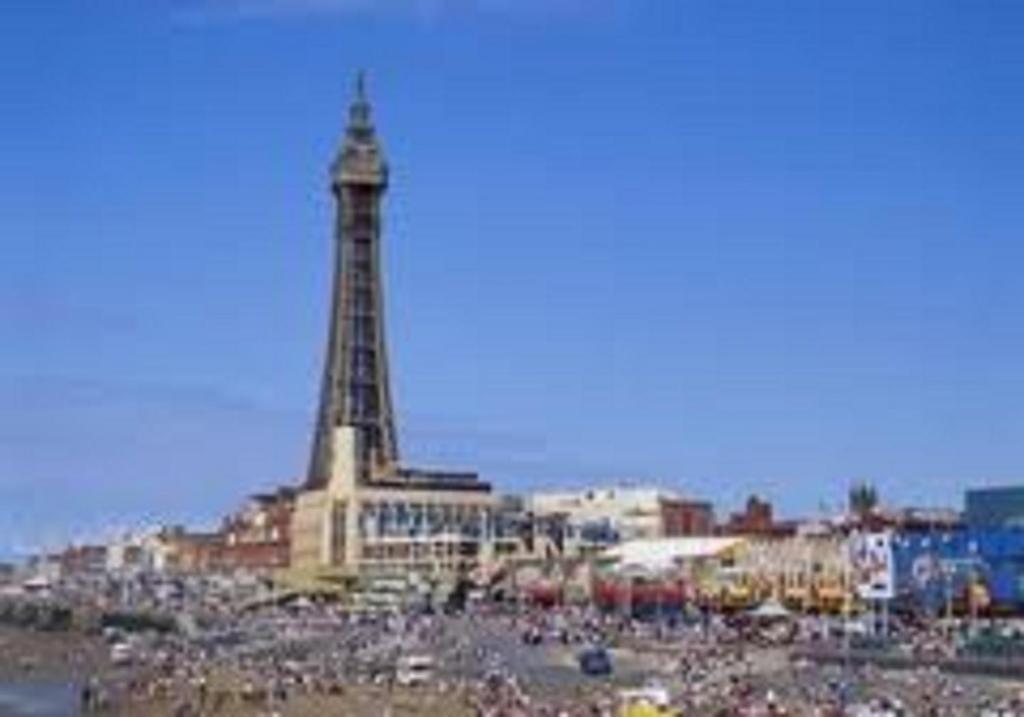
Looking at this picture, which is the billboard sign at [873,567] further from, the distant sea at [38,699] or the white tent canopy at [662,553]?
the distant sea at [38,699]

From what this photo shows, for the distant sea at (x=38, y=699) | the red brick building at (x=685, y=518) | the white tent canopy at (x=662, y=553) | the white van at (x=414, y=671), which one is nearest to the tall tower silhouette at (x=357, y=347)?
the red brick building at (x=685, y=518)

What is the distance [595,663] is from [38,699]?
24.6 m

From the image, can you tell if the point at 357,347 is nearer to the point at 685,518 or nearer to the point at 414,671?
the point at 685,518

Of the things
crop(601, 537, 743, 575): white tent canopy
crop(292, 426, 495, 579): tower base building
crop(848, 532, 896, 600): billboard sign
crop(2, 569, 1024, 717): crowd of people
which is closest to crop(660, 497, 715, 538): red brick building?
crop(292, 426, 495, 579): tower base building

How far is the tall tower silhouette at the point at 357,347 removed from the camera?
6093 inches

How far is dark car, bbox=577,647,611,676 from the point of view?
64625mm

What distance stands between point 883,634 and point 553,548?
5814 cm

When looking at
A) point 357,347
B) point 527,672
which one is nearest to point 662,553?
point 527,672

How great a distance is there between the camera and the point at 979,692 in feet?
174

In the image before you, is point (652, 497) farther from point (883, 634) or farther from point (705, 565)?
point (883, 634)

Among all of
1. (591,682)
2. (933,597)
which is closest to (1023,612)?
(933,597)

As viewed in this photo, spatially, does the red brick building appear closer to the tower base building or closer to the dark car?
the tower base building

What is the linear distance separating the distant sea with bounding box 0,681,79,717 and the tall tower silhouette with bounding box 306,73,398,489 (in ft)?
196

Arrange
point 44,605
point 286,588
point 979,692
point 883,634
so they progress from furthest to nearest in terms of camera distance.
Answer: point 44,605, point 286,588, point 883,634, point 979,692
